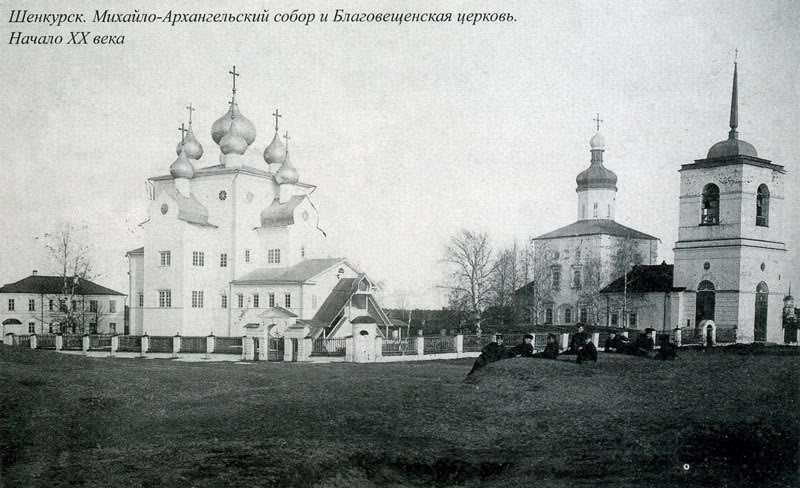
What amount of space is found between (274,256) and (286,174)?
371 cm

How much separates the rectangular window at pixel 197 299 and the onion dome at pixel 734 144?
2018 centimetres

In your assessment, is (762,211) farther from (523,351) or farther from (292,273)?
(292,273)

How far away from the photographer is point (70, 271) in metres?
26.1

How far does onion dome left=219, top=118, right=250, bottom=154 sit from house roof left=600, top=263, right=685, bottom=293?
1827cm

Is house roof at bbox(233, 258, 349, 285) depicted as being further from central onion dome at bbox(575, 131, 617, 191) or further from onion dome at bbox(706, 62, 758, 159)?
central onion dome at bbox(575, 131, 617, 191)

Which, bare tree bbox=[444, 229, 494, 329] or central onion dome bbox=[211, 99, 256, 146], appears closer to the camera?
bare tree bbox=[444, 229, 494, 329]

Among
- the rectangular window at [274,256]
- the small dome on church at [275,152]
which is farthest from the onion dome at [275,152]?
the rectangular window at [274,256]

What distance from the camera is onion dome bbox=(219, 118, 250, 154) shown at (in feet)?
95.7

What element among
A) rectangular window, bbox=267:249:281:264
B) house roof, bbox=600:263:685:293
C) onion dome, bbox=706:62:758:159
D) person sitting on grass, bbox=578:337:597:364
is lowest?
person sitting on grass, bbox=578:337:597:364

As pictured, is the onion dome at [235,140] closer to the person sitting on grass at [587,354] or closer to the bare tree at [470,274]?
the bare tree at [470,274]

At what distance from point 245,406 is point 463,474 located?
14.0 ft

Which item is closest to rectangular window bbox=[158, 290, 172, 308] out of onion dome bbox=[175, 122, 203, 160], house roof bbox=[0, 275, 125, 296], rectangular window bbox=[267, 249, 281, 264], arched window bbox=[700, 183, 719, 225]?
house roof bbox=[0, 275, 125, 296]

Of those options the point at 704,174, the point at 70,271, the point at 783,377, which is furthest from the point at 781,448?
the point at 70,271

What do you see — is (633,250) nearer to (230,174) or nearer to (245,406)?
(230,174)
